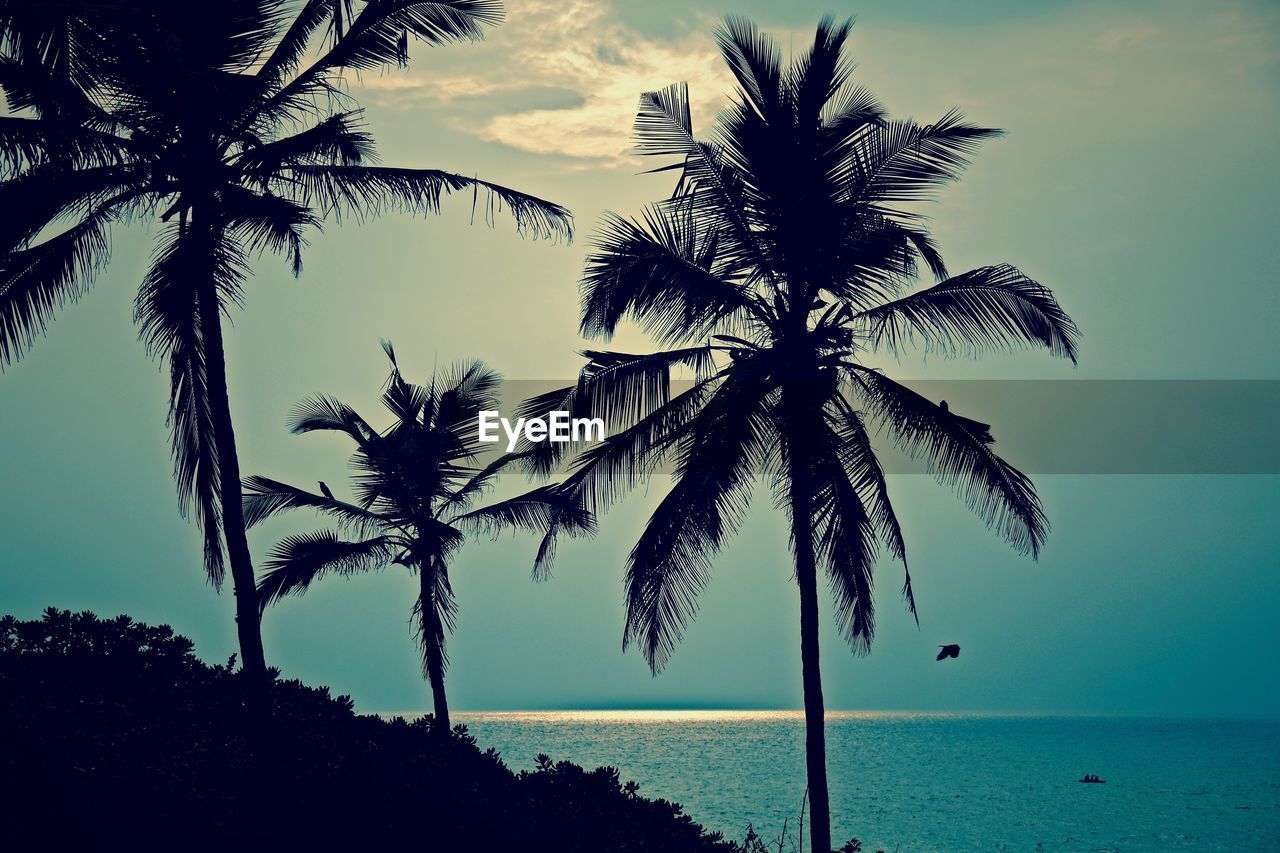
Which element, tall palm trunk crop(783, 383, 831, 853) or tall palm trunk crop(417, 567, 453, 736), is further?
tall palm trunk crop(417, 567, 453, 736)

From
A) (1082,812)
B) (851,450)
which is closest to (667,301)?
(851,450)

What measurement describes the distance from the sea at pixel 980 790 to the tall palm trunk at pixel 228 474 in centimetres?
2738

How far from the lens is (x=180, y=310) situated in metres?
12.5

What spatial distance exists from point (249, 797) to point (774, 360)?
25.7ft

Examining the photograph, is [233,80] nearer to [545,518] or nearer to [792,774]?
[545,518]

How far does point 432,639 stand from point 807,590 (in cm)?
1040

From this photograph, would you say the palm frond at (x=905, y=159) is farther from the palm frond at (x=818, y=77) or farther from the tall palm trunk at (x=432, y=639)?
the tall palm trunk at (x=432, y=639)

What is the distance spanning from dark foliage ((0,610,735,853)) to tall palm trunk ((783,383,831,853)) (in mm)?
2119

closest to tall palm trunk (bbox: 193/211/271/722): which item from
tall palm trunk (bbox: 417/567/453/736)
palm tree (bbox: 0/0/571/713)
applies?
palm tree (bbox: 0/0/571/713)

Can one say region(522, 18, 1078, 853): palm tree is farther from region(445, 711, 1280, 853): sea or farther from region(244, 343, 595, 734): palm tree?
region(445, 711, 1280, 853): sea

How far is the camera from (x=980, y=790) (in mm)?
76875

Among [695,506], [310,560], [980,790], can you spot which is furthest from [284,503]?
[980,790]

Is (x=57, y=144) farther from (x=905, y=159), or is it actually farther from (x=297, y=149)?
(x=905, y=159)

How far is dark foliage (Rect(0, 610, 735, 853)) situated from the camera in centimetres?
1087
